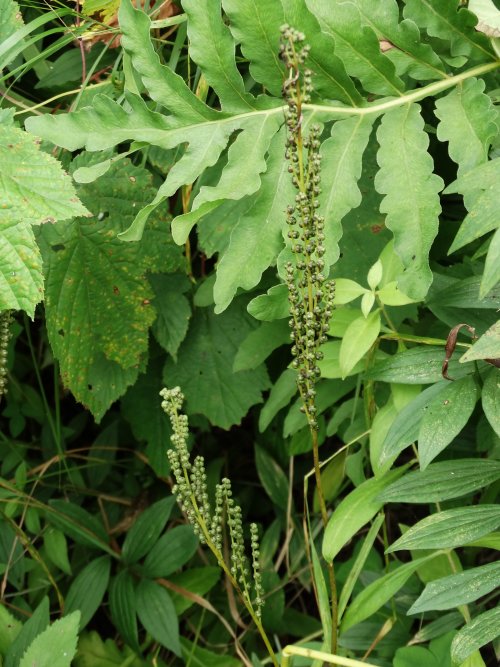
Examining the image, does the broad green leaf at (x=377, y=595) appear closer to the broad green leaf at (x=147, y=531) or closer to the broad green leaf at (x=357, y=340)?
the broad green leaf at (x=357, y=340)

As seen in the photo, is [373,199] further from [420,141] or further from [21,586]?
[21,586]

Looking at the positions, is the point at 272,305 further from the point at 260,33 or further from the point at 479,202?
the point at 260,33

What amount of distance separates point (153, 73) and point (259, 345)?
585mm

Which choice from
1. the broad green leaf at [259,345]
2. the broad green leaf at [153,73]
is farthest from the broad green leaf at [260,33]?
Answer: the broad green leaf at [259,345]

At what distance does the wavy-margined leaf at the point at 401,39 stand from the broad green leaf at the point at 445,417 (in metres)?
0.58

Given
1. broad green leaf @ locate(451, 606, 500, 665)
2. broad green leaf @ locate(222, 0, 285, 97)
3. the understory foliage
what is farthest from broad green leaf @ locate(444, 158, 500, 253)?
broad green leaf @ locate(451, 606, 500, 665)

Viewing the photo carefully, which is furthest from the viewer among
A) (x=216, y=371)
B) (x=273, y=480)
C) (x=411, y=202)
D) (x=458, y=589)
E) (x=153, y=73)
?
(x=273, y=480)

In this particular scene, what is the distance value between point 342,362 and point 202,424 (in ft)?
2.26

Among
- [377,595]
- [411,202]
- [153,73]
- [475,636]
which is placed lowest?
[377,595]

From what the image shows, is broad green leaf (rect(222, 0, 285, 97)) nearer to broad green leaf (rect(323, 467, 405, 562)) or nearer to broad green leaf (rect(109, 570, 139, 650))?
broad green leaf (rect(323, 467, 405, 562))

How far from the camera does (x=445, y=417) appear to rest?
1.17 metres

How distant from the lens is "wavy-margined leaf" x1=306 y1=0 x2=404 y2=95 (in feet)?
4.35

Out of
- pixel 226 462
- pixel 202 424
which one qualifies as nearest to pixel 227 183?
pixel 202 424

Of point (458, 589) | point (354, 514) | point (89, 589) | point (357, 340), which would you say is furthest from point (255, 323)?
point (458, 589)
